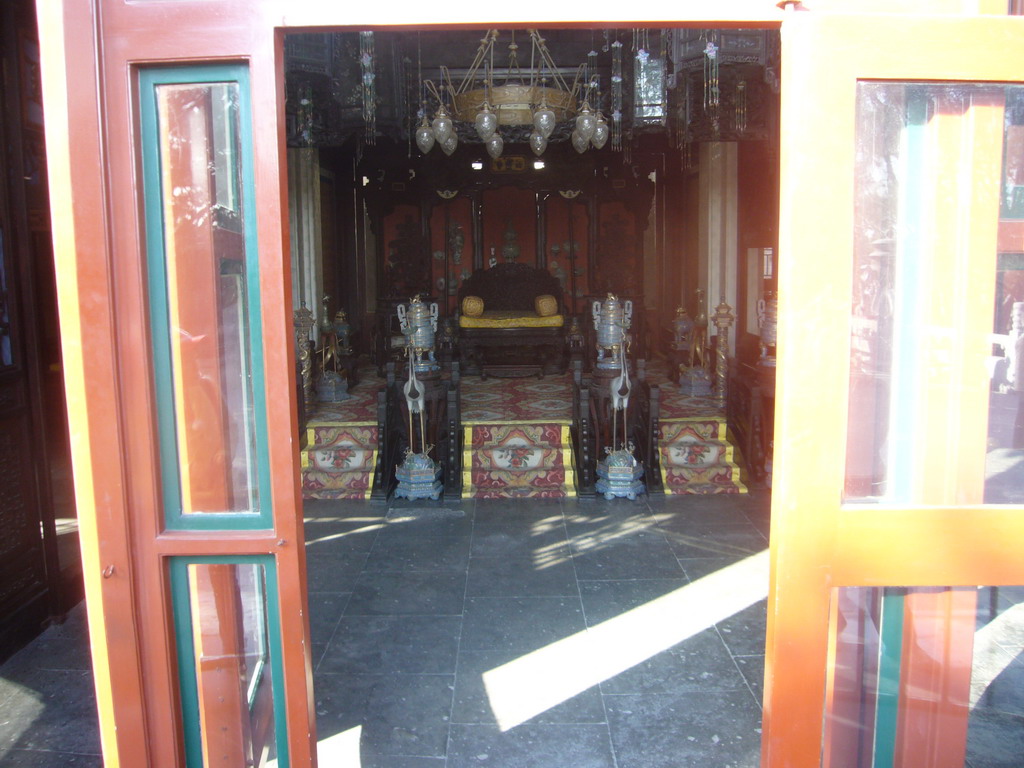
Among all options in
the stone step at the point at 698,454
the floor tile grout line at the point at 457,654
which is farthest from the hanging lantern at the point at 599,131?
the floor tile grout line at the point at 457,654

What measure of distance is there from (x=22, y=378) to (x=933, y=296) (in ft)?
11.8

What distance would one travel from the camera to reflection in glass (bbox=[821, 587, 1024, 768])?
5.60ft

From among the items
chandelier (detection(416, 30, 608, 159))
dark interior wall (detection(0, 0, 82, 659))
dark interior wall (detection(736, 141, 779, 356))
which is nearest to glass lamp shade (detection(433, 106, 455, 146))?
chandelier (detection(416, 30, 608, 159))

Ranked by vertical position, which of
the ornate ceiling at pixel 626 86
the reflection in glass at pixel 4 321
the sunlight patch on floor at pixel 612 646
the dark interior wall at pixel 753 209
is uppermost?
the ornate ceiling at pixel 626 86

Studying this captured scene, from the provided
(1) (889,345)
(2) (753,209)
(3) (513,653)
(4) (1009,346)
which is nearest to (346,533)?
(3) (513,653)

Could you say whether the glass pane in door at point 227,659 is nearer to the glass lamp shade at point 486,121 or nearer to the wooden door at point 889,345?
the wooden door at point 889,345

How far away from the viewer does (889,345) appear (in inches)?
64.1

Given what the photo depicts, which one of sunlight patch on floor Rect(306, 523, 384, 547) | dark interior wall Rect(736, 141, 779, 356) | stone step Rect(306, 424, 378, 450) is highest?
dark interior wall Rect(736, 141, 779, 356)

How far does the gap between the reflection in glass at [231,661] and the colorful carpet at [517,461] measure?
3.62 m

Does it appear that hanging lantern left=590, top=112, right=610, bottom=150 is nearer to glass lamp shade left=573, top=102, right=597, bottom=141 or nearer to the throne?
Answer: glass lamp shade left=573, top=102, right=597, bottom=141

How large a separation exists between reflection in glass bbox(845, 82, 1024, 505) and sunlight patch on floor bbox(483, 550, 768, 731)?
176cm

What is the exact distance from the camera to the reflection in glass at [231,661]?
1.76 meters

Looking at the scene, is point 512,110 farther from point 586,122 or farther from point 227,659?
point 227,659

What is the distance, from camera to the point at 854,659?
5.71 feet
